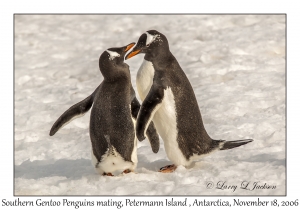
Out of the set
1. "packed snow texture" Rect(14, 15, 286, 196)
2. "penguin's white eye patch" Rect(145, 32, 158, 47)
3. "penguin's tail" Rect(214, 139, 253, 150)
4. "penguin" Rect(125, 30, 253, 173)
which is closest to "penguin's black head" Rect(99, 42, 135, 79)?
"penguin" Rect(125, 30, 253, 173)

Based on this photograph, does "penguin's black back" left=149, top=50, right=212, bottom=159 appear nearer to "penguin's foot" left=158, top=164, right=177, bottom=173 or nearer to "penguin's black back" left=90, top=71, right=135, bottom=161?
"penguin's foot" left=158, top=164, right=177, bottom=173

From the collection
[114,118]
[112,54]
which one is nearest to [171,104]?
[114,118]

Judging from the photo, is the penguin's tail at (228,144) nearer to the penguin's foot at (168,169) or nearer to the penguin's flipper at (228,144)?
the penguin's flipper at (228,144)

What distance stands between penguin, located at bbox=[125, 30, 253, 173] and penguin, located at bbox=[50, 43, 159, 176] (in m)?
0.17

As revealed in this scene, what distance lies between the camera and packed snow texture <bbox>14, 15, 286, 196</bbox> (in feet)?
14.0

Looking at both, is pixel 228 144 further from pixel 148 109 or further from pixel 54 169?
pixel 54 169

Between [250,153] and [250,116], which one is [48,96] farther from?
[250,153]

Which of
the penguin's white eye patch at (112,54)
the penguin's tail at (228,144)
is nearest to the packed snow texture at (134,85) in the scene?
the penguin's tail at (228,144)

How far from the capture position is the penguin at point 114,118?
4242 mm

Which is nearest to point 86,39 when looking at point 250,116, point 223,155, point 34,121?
point 34,121

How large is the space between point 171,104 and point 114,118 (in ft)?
1.48

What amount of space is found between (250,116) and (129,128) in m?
1.80

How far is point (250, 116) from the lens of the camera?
5.68 meters

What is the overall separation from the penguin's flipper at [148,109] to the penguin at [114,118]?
119mm
